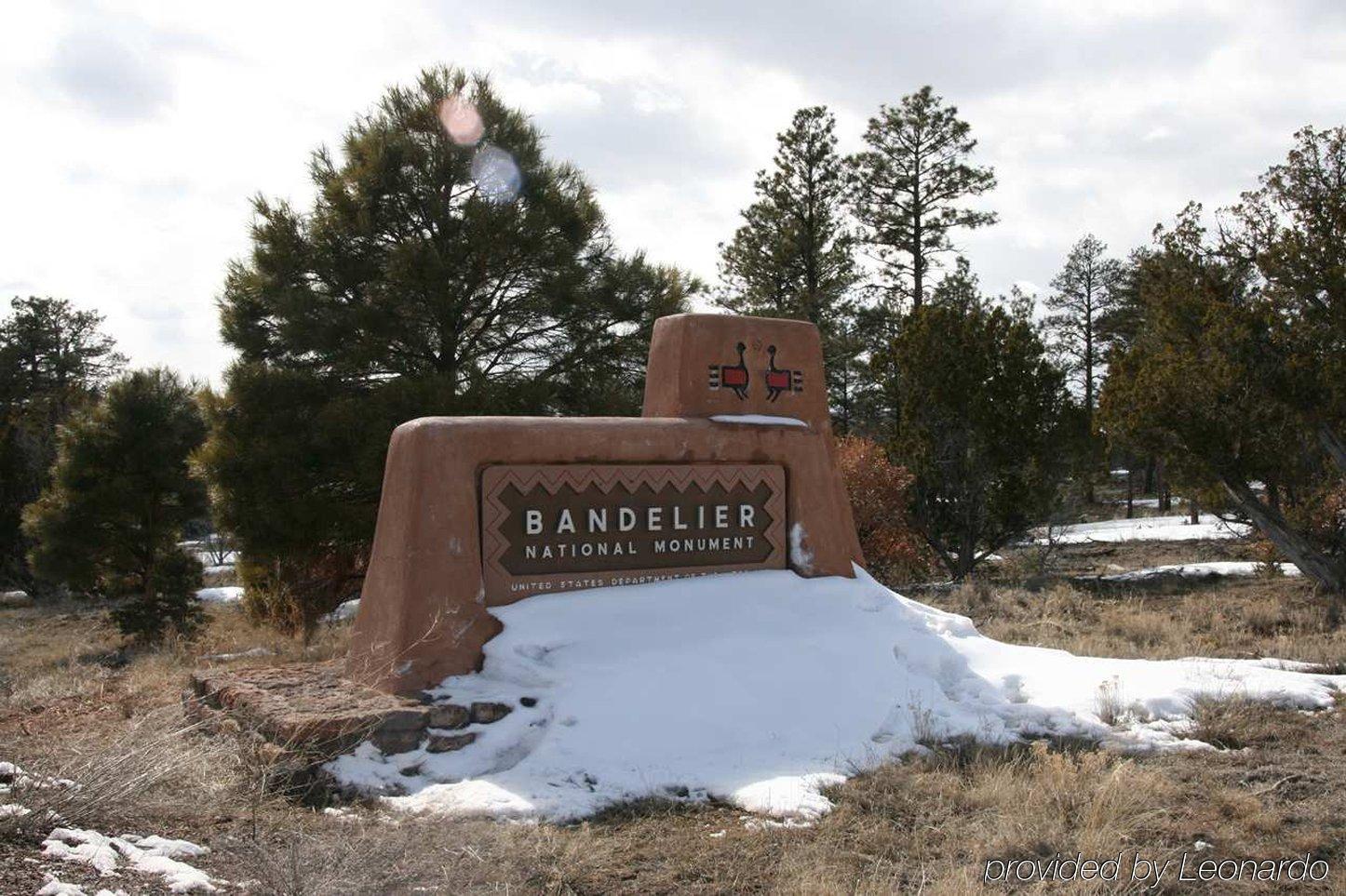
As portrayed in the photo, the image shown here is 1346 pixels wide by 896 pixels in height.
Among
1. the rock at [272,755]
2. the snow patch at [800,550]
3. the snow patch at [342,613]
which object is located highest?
the snow patch at [800,550]

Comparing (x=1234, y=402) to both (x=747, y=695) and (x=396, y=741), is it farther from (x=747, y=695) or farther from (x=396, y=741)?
(x=396, y=741)

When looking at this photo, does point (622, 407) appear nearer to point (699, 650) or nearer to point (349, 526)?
point (349, 526)

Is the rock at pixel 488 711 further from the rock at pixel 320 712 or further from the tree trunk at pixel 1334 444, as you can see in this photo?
the tree trunk at pixel 1334 444

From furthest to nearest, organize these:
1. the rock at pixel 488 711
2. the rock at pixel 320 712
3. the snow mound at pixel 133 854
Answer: the rock at pixel 488 711, the rock at pixel 320 712, the snow mound at pixel 133 854

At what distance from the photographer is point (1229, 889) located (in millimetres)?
4188

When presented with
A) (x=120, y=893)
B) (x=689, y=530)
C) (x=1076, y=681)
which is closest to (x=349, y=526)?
(x=689, y=530)

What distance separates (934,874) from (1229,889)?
110cm

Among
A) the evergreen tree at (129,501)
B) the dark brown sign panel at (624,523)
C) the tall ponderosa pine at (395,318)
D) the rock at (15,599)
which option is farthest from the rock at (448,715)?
the rock at (15,599)

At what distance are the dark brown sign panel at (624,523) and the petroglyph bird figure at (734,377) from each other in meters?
0.66

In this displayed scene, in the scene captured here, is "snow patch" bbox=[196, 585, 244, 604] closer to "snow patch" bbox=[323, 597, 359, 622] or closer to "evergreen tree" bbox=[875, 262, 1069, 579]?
"snow patch" bbox=[323, 597, 359, 622]

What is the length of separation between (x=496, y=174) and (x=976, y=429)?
27.5ft

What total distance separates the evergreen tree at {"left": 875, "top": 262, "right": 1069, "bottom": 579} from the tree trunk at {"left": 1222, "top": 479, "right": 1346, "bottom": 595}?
9.59 ft

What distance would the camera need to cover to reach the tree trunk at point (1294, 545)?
1403 cm

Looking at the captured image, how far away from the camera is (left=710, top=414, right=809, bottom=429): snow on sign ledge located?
8.38 meters
